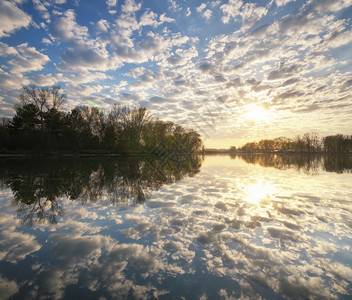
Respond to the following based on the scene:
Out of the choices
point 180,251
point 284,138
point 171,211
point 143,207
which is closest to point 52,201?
point 143,207

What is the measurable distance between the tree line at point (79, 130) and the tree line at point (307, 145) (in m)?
87.4

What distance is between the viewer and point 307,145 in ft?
372

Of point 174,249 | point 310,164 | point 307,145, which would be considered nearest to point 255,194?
point 174,249

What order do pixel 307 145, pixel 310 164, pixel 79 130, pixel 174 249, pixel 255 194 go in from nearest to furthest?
1. pixel 174 249
2. pixel 255 194
3. pixel 310 164
4. pixel 79 130
5. pixel 307 145

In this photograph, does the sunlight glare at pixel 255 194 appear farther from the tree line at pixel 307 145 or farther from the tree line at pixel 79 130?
the tree line at pixel 307 145

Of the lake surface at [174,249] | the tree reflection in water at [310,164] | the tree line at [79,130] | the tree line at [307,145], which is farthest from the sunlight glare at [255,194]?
the tree line at [307,145]

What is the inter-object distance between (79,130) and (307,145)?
400ft

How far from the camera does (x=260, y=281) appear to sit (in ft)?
7.88

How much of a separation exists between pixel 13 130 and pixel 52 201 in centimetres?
4511

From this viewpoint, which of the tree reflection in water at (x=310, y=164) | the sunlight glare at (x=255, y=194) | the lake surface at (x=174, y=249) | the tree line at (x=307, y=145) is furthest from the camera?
the tree line at (x=307, y=145)

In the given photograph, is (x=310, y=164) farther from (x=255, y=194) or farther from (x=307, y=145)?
(x=307, y=145)

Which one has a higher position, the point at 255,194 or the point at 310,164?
the point at 255,194

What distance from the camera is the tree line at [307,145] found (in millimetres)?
93375

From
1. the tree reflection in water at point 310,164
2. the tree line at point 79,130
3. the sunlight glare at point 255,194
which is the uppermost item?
the tree line at point 79,130
